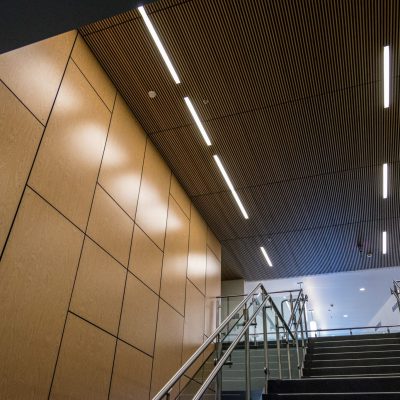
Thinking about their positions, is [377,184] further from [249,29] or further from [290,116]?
[249,29]

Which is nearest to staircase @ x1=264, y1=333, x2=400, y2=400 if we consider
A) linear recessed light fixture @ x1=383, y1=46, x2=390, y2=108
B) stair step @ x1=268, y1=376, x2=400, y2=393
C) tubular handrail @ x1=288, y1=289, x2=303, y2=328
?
stair step @ x1=268, y1=376, x2=400, y2=393

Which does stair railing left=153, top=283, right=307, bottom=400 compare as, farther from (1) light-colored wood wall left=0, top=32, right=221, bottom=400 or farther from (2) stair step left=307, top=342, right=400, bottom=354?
(1) light-colored wood wall left=0, top=32, right=221, bottom=400

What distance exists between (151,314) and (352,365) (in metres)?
2.58

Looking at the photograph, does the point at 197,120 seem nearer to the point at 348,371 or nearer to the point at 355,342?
the point at 348,371

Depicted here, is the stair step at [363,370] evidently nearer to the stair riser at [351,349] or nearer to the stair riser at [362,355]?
the stair riser at [362,355]

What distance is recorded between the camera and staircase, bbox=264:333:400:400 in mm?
3281

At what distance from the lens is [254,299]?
4.61m

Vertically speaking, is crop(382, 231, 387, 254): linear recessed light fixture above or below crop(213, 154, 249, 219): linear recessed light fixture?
above

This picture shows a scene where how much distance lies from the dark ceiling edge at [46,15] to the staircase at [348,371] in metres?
3.09

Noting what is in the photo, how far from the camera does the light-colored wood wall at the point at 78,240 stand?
3.17 m

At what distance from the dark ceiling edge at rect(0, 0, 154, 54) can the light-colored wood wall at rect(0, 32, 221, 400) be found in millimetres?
1226

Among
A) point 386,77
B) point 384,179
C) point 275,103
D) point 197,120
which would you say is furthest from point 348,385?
point 384,179

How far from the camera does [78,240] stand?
3930 millimetres

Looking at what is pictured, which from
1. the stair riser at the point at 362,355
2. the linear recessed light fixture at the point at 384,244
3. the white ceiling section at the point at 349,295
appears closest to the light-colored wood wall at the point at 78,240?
the stair riser at the point at 362,355
